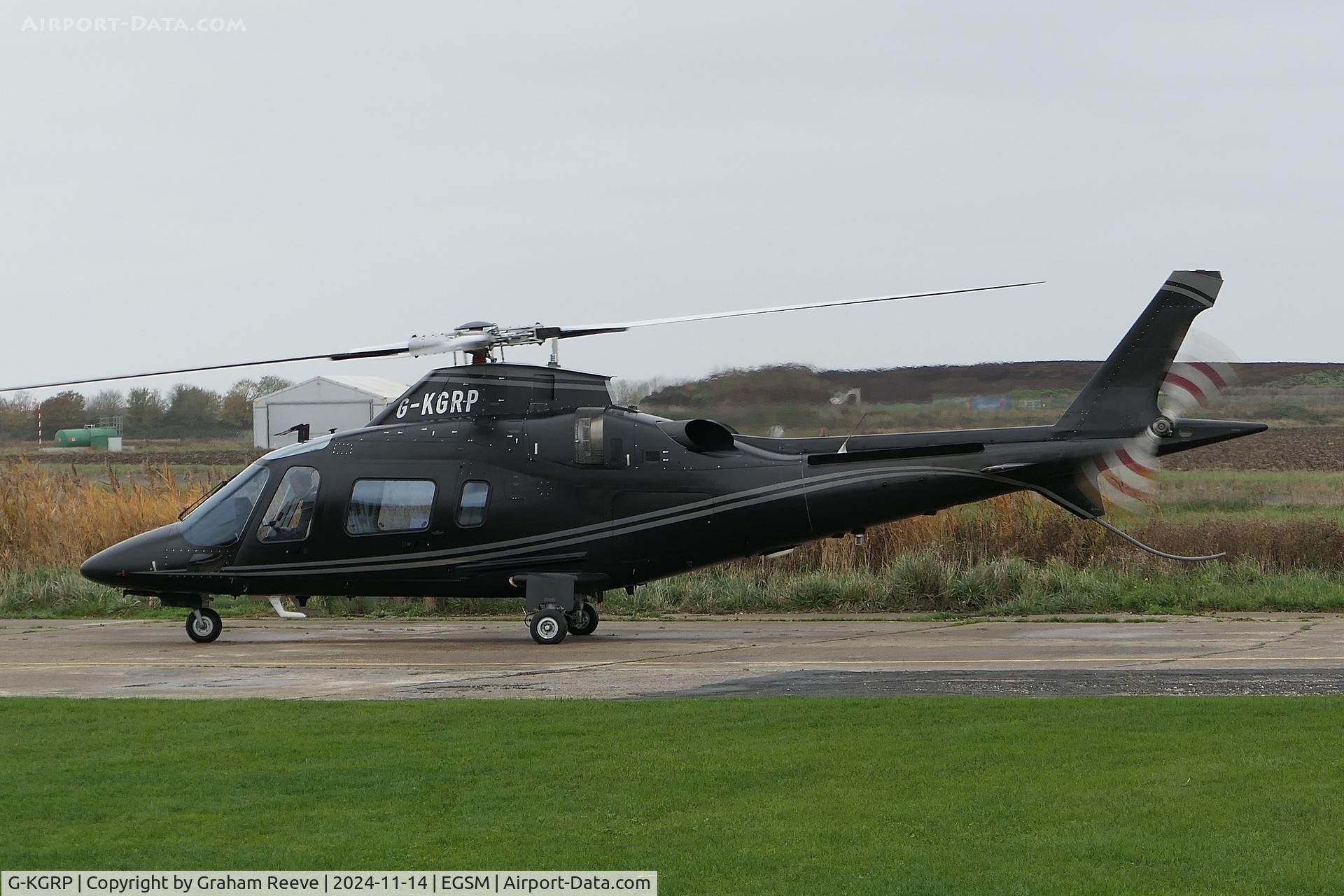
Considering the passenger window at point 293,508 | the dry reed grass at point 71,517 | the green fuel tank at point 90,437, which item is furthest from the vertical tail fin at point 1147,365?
the green fuel tank at point 90,437

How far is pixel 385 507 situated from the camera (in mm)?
18406

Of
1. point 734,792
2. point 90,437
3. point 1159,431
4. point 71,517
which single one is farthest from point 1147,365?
point 90,437

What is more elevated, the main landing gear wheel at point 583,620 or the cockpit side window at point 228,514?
the cockpit side window at point 228,514

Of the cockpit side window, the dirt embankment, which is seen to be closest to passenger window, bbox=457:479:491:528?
A: the cockpit side window

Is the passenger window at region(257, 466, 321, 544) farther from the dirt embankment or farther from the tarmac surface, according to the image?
the dirt embankment

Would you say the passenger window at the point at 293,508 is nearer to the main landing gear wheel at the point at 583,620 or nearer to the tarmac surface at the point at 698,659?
the tarmac surface at the point at 698,659

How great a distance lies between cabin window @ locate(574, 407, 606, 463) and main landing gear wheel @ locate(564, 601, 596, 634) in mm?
2160

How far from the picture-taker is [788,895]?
6.30 metres

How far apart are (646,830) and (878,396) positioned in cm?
1396

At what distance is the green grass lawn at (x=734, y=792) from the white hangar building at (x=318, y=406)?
33704mm

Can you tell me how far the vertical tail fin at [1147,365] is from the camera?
17.5 meters

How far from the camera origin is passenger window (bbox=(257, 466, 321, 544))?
730 inches

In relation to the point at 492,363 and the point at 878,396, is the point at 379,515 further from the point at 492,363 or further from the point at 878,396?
the point at 878,396
